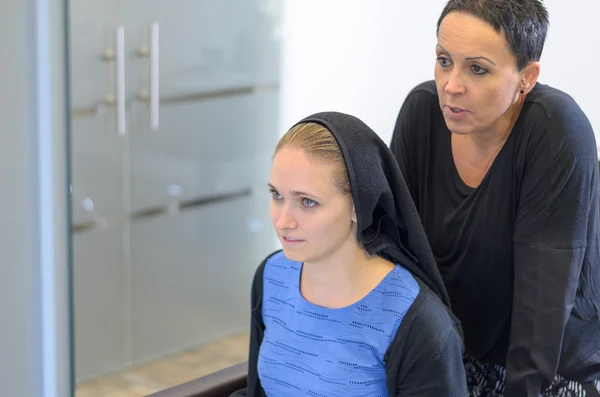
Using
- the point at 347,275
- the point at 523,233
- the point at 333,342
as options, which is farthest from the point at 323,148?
the point at 523,233

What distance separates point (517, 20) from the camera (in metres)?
1.68

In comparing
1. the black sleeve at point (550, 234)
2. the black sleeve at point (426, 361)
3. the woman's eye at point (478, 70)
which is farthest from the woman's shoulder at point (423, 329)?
the woman's eye at point (478, 70)

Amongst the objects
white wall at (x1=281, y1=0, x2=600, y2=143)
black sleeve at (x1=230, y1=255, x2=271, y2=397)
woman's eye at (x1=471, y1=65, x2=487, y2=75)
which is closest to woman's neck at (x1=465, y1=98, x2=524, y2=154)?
woman's eye at (x1=471, y1=65, x2=487, y2=75)

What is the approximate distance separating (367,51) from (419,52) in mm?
192

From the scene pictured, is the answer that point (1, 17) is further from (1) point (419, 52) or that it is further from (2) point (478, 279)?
(1) point (419, 52)

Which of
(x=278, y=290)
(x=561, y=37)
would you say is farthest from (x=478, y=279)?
(x=561, y=37)

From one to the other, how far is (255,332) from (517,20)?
772mm

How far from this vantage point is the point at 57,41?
99cm

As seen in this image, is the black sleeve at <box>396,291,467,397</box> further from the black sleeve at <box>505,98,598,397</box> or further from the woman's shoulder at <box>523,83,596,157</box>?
the woman's shoulder at <box>523,83,596,157</box>

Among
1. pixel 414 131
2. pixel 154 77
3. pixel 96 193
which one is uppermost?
pixel 414 131

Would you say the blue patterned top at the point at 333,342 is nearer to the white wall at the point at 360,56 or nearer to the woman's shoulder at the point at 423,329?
the woman's shoulder at the point at 423,329

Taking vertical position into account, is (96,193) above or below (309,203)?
below

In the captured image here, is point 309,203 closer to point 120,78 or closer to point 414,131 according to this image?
point 414,131

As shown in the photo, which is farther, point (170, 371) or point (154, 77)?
point (170, 371)
